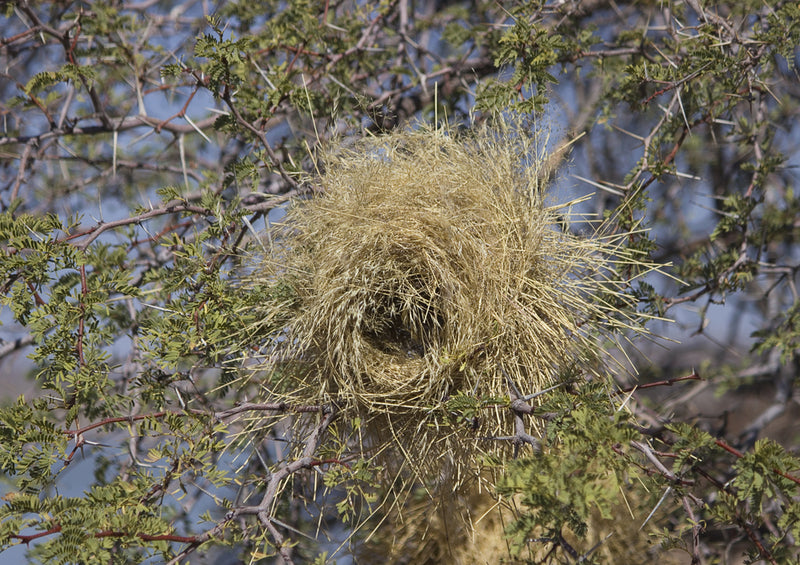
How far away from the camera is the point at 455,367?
4.08 ft

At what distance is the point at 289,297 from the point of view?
135 centimetres

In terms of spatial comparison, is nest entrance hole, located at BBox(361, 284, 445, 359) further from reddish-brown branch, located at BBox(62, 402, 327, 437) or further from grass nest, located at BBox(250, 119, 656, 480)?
reddish-brown branch, located at BBox(62, 402, 327, 437)

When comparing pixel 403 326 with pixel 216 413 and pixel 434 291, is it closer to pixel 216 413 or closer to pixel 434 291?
pixel 434 291

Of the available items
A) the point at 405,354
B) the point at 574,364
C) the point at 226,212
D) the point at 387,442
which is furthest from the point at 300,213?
the point at 574,364

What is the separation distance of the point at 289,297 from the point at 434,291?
292 millimetres

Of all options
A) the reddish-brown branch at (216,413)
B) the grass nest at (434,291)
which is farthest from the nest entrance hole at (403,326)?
the reddish-brown branch at (216,413)

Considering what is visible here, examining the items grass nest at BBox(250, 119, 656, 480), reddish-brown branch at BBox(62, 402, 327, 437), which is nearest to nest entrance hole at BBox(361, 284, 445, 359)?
grass nest at BBox(250, 119, 656, 480)

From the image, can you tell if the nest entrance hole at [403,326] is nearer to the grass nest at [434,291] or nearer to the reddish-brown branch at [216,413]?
the grass nest at [434,291]

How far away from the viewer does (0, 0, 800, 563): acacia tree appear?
40.4 inches

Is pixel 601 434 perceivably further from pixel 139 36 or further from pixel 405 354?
pixel 139 36

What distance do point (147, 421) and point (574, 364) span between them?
2.44 ft

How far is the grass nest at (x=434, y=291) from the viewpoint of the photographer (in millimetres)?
1239

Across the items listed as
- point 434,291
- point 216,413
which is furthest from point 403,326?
point 216,413

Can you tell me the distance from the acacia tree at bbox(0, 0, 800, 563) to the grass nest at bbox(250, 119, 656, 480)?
70 millimetres
